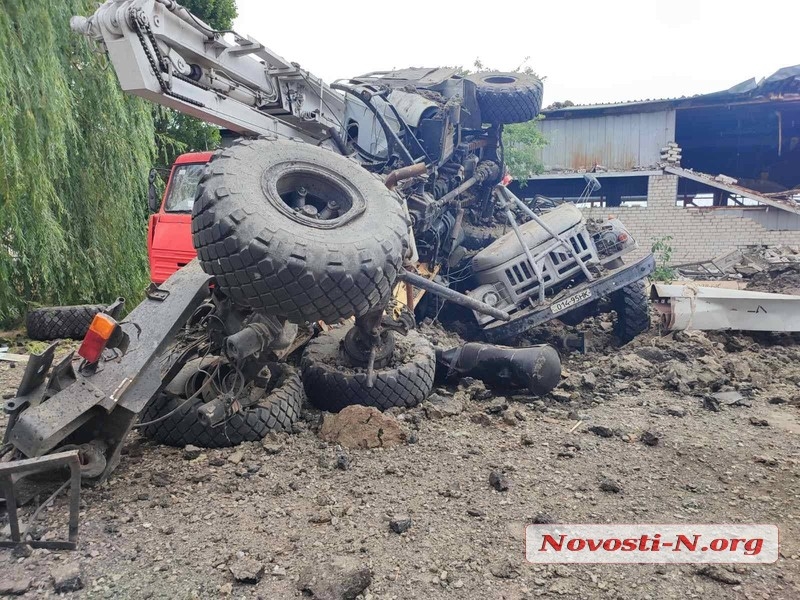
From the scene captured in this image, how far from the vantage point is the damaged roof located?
15.6m

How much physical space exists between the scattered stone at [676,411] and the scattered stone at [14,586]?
433 centimetres

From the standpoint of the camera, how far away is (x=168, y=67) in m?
4.31

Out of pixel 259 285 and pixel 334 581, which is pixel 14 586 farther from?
pixel 259 285

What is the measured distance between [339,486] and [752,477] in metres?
2.33

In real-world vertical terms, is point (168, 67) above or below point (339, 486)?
above

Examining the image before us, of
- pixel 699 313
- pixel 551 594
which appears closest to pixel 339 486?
pixel 551 594

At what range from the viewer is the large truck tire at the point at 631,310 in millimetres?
7547

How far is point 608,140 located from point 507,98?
11086 millimetres

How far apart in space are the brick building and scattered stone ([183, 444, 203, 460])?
592 inches

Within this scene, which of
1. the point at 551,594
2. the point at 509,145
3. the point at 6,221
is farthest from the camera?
the point at 509,145

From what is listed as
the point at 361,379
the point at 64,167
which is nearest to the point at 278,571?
the point at 361,379

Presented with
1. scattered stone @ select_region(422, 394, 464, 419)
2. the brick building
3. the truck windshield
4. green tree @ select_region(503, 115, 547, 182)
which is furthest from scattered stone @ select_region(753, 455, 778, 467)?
the brick building

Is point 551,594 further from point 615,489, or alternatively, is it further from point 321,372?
point 321,372

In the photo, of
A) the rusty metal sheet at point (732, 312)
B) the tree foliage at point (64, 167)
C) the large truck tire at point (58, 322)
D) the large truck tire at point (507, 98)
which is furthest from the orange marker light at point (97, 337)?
the rusty metal sheet at point (732, 312)
